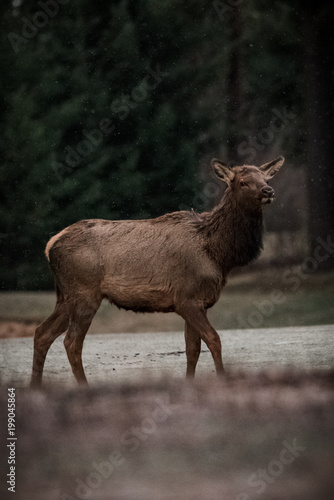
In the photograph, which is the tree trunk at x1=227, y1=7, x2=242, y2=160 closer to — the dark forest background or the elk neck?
the dark forest background

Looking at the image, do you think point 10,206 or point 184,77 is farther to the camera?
point 184,77

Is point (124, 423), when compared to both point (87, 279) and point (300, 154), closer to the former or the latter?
point (87, 279)

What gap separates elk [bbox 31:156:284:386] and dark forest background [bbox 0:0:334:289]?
6256mm

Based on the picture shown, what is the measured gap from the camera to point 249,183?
25.6ft

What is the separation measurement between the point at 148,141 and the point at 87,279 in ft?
27.7

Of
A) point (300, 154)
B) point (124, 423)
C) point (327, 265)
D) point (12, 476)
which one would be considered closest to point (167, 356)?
point (124, 423)

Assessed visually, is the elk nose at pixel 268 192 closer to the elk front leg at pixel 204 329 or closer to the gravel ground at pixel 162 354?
the elk front leg at pixel 204 329

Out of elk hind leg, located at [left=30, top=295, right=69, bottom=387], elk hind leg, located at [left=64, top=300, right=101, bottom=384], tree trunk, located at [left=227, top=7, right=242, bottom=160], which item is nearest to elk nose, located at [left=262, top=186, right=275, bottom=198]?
elk hind leg, located at [left=64, top=300, right=101, bottom=384]

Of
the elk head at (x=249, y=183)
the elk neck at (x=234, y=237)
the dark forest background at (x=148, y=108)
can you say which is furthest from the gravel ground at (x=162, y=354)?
the dark forest background at (x=148, y=108)

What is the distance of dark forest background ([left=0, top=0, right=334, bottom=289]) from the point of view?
14.9m

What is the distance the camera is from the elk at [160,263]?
780 centimetres

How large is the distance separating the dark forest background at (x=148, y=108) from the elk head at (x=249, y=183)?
632 centimetres

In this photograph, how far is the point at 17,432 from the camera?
5508mm

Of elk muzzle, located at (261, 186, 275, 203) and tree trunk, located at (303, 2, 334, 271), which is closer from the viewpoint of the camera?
elk muzzle, located at (261, 186, 275, 203)
